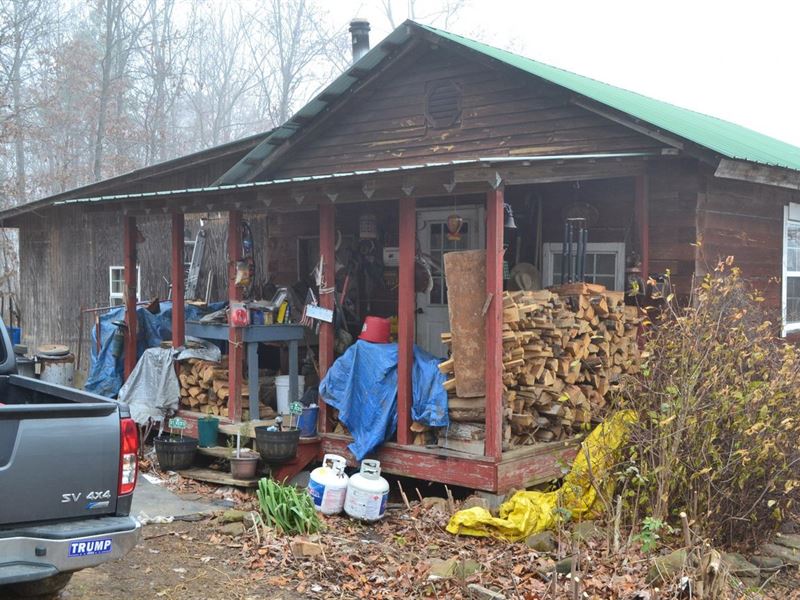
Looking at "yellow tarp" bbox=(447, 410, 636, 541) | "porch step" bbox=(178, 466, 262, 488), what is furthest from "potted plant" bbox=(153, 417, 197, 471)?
"yellow tarp" bbox=(447, 410, 636, 541)

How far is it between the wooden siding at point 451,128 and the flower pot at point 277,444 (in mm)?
4670

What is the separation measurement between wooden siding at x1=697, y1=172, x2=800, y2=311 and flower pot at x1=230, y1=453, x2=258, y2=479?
5407 mm

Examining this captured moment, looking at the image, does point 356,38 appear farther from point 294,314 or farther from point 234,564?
point 234,564

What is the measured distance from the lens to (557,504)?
23.7 ft

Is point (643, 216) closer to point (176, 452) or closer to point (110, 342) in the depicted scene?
point (176, 452)

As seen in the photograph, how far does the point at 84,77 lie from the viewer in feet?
107

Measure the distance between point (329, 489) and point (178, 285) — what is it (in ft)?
12.8

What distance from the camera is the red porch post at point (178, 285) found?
10516 millimetres

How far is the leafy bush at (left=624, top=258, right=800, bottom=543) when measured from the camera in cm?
645

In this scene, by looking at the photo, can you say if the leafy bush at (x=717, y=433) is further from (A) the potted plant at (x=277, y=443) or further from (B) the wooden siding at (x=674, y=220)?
(A) the potted plant at (x=277, y=443)

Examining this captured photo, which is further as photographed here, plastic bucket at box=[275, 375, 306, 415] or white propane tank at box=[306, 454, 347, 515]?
plastic bucket at box=[275, 375, 306, 415]

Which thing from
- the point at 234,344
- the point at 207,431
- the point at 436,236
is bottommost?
the point at 207,431

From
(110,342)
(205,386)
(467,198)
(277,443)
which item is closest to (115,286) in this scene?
(110,342)

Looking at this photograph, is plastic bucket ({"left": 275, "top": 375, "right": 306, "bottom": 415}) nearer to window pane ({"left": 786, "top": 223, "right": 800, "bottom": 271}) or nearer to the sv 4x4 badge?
the sv 4x4 badge
